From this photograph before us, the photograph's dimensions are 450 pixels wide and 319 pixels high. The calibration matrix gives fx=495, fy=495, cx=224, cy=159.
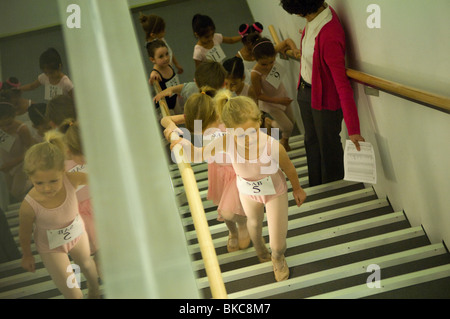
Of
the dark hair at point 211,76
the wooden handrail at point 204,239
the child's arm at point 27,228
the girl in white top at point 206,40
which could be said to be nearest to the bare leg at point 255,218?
the wooden handrail at point 204,239

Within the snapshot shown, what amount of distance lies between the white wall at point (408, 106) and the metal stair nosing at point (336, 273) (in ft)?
0.56

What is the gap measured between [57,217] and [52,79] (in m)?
2.23

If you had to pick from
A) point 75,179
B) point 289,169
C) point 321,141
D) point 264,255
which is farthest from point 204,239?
point 321,141

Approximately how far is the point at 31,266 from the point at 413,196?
7.85 feet

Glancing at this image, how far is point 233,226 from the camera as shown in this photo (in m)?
3.38

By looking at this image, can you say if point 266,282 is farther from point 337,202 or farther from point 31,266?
point 31,266

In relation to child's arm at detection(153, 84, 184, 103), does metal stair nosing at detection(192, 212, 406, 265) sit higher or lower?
lower

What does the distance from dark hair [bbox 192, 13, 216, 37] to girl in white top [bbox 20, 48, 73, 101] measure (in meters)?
1.41

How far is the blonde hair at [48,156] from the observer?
219 centimetres

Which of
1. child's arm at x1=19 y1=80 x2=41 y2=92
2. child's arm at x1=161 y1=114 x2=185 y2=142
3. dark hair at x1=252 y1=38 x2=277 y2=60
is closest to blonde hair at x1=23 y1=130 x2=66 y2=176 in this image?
child's arm at x1=161 y1=114 x2=185 y2=142

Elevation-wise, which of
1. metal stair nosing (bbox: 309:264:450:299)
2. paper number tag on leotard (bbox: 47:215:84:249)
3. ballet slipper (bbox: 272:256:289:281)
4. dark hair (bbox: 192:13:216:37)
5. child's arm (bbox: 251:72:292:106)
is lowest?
metal stair nosing (bbox: 309:264:450:299)

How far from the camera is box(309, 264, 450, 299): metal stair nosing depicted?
105 inches

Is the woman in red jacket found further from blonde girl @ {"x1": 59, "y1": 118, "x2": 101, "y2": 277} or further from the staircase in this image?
blonde girl @ {"x1": 59, "y1": 118, "x2": 101, "y2": 277}

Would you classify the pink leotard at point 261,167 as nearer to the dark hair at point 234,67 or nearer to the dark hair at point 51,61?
the dark hair at point 234,67
